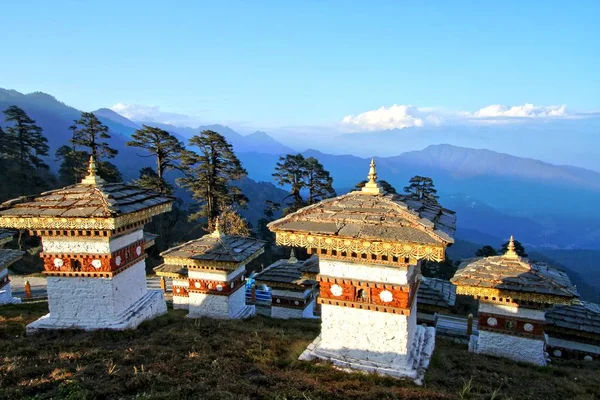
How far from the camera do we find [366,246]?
7.14 meters

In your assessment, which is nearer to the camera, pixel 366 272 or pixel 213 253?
pixel 366 272

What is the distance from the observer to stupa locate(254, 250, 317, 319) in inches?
572

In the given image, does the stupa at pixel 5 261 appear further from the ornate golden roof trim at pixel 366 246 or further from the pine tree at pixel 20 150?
the pine tree at pixel 20 150

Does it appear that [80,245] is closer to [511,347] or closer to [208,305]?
[208,305]

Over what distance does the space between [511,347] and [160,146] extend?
25.6m

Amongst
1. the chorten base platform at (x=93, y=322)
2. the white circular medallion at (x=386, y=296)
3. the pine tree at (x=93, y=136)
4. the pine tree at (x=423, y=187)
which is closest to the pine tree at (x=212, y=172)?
the pine tree at (x=93, y=136)

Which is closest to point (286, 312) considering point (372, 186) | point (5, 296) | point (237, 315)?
point (237, 315)

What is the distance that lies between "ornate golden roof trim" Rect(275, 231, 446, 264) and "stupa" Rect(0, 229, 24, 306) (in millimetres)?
12592

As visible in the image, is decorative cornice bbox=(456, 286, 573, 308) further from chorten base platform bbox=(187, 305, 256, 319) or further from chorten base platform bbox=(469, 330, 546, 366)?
chorten base platform bbox=(187, 305, 256, 319)

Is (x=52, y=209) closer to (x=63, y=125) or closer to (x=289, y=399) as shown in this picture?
(x=289, y=399)

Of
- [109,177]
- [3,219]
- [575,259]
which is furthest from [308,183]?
[575,259]

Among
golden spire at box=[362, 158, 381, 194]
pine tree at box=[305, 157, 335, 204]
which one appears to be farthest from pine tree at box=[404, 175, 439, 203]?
golden spire at box=[362, 158, 381, 194]

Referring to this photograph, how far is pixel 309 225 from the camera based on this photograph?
25.2 feet

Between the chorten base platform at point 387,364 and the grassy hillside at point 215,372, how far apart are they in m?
0.24
